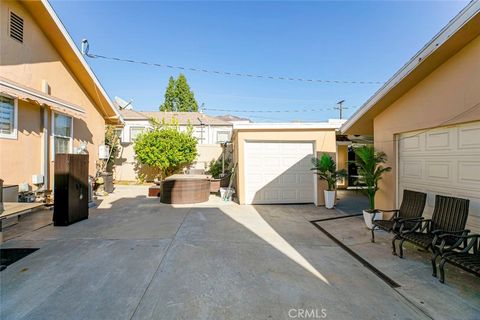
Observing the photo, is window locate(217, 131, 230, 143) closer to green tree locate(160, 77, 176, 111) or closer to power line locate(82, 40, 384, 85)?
power line locate(82, 40, 384, 85)

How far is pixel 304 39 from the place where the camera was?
12203mm

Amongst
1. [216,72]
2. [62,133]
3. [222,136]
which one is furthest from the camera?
[222,136]

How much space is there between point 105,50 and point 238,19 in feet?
21.2

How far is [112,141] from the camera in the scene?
15383 millimetres

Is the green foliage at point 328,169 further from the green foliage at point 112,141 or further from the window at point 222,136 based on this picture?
the green foliage at point 112,141

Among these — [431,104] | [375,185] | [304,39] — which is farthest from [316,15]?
[375,185]

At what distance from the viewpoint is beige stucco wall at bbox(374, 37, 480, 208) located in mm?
4184

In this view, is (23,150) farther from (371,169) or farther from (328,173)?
(371,169)

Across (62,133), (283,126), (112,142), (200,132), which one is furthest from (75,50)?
(200,132)

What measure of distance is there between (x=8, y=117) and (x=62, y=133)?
2310 mm

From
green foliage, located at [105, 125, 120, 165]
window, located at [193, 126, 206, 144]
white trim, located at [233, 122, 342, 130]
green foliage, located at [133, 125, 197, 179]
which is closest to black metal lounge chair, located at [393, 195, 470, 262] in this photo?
white trim, located at [233, 122, 342, 130]

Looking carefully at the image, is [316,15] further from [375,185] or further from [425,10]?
[375,185]

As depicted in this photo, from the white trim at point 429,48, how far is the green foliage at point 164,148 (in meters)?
10.9

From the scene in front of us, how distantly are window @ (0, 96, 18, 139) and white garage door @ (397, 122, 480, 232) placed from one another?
429 inches
